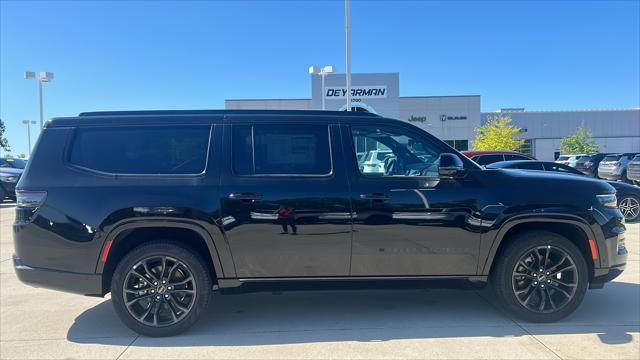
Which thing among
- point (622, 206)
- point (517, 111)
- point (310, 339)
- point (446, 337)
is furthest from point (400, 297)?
point (517, 111)

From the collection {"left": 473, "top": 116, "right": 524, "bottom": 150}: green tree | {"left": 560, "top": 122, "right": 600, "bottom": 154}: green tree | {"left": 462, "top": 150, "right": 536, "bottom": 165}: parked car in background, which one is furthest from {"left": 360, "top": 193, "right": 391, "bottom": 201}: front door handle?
{"left": 560, "top": 122, "right": 600, "bottom": 154}: green tree

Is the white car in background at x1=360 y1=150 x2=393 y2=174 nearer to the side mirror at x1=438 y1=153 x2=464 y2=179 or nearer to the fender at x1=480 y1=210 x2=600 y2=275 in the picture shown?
the side mirror at x1=438 y1=153 x2=464 y2=179

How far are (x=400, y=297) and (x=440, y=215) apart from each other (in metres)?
1.47

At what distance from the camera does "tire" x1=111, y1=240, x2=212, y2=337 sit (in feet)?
13.1

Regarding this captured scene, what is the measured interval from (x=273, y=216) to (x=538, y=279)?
2.53 metres

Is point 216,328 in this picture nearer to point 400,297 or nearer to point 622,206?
point 400,297

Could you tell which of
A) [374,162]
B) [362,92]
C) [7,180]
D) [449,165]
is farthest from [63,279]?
[362,92]

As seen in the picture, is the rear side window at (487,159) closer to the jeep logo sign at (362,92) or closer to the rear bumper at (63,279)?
the rear bumper at (63,279)

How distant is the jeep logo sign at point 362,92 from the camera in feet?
101

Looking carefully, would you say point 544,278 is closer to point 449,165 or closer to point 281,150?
point 449,165

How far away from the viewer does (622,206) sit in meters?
10.5

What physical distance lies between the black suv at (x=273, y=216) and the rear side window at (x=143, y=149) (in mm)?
11

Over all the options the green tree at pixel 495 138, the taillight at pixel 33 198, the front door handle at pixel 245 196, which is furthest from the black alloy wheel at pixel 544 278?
the green tree at pixel 495 138

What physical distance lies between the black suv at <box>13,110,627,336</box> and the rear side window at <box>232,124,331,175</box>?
10mm
